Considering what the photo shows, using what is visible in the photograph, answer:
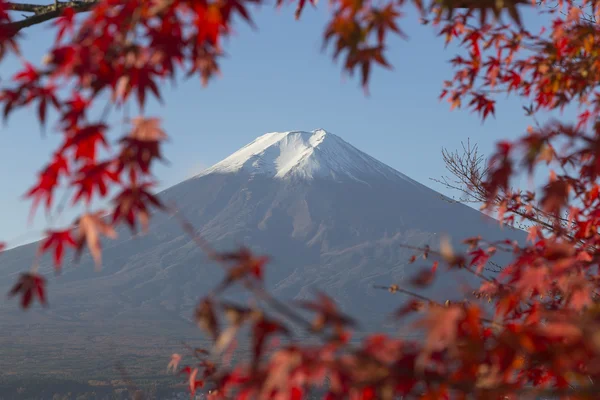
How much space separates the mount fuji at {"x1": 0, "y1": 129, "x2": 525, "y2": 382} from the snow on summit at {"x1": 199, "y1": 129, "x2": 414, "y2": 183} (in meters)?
0.31

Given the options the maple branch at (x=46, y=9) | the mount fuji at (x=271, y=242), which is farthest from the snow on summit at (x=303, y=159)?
the maple branch at (x=46, y=9)

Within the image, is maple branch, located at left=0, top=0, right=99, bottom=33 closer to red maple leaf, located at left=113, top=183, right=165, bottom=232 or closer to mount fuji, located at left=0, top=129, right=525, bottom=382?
red maple leaf, located at left=113, top=183, right=165, bottom=232

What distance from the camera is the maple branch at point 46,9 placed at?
3.73 meters

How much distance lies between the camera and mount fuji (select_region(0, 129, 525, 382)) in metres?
86.1

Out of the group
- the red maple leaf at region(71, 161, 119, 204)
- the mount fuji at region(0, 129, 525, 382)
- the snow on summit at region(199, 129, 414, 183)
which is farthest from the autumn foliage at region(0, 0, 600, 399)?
the snow on summit at region(199, 129, 414, 183)

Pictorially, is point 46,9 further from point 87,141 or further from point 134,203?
point 134,203

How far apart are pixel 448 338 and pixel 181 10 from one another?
1.34m

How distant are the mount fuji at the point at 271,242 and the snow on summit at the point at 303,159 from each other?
0.31m

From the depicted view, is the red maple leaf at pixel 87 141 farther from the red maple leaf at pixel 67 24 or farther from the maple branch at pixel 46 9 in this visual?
the maple branch at pixel 46 9

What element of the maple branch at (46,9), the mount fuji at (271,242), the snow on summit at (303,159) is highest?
the snow on summit at (303,159)

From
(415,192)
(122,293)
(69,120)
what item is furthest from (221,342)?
(415,192)

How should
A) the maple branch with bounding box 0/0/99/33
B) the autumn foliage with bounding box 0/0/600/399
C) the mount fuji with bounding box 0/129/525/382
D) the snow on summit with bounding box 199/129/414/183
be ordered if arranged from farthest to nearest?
the snow on summit with bounding box 199/129/414/183
the mount fuji with bounding box 0/129/525/382
the maple branch with bounding box 0/0/99/33
the autumn foliage with bounding box 0/0/600/399

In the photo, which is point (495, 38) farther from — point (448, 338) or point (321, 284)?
point (321, 284)

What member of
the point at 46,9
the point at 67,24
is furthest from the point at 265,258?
the point at 46,9
